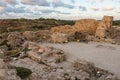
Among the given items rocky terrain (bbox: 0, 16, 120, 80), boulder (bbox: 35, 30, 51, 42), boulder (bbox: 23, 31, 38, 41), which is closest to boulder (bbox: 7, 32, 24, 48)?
rocky terrain (bbox: 0, 16, 120, 80)

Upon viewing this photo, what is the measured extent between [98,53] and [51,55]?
6.43 meters

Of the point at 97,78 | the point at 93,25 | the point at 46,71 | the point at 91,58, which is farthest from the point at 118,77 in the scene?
the point at 93,25

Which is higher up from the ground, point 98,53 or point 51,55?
point 51,55

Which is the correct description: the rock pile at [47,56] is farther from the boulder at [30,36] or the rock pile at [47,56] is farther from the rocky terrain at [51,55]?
the boulder at [30,36]

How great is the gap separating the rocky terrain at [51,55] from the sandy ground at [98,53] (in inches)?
61.8

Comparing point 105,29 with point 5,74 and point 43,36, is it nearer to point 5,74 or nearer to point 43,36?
point 43,36

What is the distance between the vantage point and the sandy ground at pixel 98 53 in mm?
28972

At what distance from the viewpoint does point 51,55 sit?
32.7 meters

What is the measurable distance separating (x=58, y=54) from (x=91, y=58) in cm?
365

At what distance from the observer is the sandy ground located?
2897 cm

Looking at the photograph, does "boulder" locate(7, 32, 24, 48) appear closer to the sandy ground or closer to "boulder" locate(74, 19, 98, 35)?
the sandy ground

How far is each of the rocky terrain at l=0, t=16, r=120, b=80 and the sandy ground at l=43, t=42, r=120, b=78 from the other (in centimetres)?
157

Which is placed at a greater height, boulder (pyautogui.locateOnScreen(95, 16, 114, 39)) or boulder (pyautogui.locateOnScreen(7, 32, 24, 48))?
boulder (pyautogui.locateOnScreen(95, 16, 114, 39))

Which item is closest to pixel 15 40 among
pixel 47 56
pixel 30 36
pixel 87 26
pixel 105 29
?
pixel 30 36
